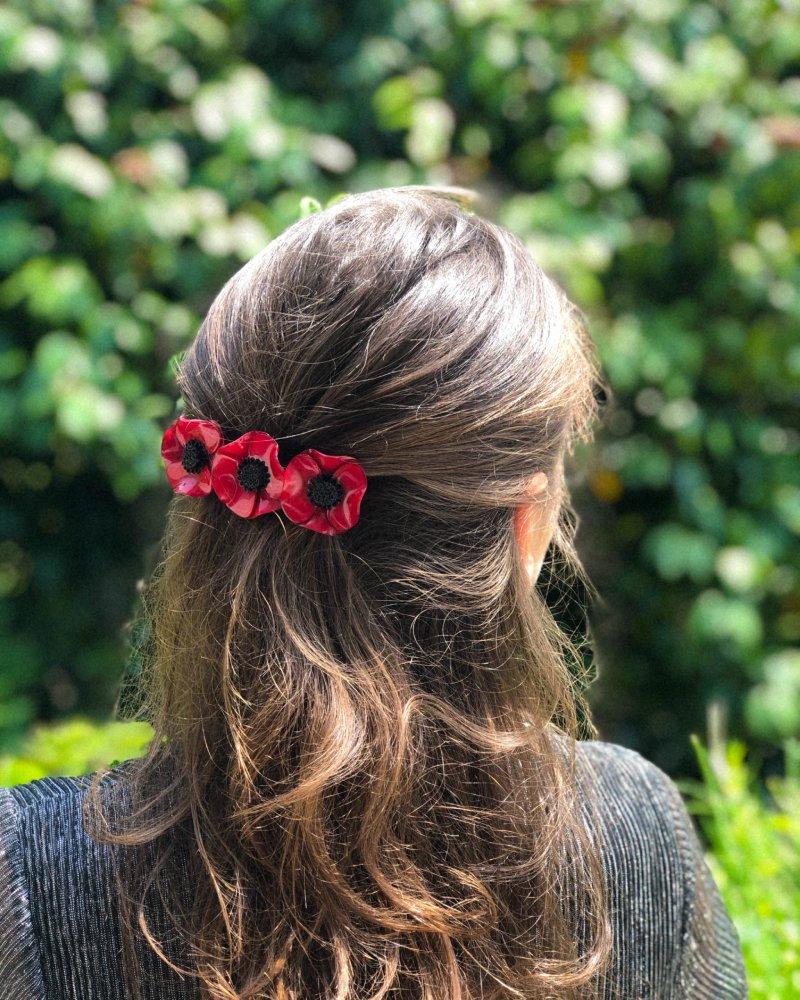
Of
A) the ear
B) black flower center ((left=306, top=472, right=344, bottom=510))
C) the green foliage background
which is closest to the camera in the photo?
black flower center ((left=306, top=472, right=344, bottom=510))

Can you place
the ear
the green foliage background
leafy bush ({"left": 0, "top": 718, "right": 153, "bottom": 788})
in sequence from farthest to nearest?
1. the green foliage background
2. leafy bush ({"left": 0, "top": 718, "right": 153, "bottom": 788})
3. the ear

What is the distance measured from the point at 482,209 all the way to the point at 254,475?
2.03 m

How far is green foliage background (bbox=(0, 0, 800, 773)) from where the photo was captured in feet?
7.98

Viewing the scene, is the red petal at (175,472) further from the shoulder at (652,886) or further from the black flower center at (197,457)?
the shoulder at (652,886)

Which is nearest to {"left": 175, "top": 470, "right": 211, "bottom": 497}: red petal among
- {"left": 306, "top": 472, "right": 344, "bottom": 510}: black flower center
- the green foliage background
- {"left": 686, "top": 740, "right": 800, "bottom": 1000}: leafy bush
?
{"left": 306, "top": 472, "right": 344, "bottom": 510}: black flower center

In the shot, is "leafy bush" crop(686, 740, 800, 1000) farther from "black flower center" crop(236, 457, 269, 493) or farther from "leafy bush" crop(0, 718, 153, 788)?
"black flower center" crop(236, 457, 269, 493)

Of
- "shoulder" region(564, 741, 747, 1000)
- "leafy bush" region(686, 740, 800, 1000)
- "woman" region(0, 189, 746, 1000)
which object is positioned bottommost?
"leafy bush" region(686, 740, 800, 1000)

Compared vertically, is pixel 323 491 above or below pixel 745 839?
above

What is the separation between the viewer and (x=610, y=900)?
1.16 meters

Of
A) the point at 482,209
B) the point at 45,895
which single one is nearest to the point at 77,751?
the point at 45,895

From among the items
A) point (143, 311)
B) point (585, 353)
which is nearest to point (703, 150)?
point (143, 311)

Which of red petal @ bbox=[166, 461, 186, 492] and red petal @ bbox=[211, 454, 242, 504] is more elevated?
red petal @ bbox=[211, 454, 242, 504]

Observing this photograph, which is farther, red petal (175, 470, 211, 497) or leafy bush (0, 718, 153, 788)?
leafy bush (0, 718, 153, 788)

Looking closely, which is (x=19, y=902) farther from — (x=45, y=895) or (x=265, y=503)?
(x=265, y=503)
